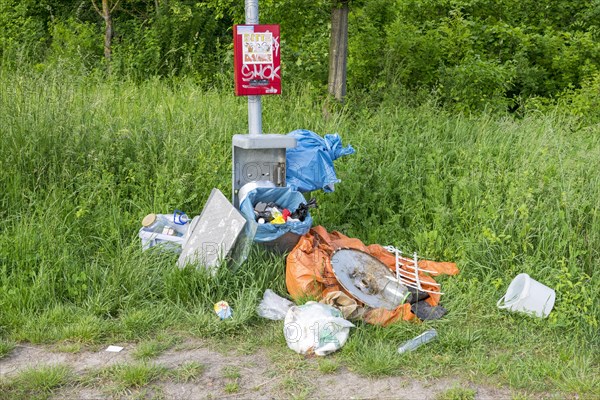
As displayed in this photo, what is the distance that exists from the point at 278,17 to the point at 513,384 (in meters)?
6.07

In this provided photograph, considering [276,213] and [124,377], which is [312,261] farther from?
[124,377]

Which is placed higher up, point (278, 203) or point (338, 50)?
point (338, 50)

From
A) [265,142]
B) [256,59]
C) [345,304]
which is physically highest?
[256,59]

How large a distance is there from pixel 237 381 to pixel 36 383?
1.08 metres

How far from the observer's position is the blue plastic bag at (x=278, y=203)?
4980 millimetres

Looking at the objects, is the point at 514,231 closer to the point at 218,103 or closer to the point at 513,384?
A: the point at 513,384

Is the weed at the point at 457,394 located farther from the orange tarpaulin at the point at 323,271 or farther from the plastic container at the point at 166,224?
the plastic container at the point at 166,224

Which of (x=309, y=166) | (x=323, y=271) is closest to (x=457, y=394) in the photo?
(x=323, y=271)

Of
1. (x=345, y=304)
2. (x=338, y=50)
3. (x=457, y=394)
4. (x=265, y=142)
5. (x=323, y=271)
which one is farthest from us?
(x=338, y=50)

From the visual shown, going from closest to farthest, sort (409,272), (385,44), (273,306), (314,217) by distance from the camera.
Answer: (273,306)
(409,272)
(314,217)
(385,44)

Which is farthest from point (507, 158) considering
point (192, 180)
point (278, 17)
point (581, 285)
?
point (278, 17)

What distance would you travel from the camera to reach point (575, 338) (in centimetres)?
445

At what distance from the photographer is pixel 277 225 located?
4988 millimetres

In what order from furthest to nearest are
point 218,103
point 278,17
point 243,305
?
point 278,17 → point 218,103 → point 243,305
